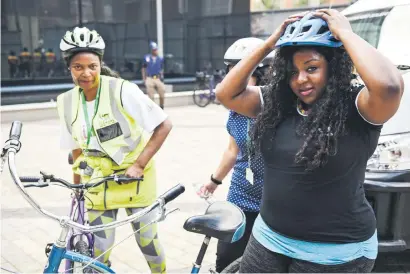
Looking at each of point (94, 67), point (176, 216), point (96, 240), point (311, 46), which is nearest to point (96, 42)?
point (94, 67)

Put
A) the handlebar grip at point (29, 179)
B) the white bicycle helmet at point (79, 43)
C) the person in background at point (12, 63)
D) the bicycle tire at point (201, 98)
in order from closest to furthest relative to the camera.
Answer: the handlebar grip at point (29, 179) → the white bicycle helmet at point (79, 43) → the bicycle tire at point (201, 98) → the person in background at point (12, 63)

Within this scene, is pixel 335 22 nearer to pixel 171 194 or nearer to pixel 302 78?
pixel 302 78

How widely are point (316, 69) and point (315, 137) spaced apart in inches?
10.4

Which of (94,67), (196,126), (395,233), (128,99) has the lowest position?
Result: (196,126)

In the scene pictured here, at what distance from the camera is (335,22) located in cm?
180

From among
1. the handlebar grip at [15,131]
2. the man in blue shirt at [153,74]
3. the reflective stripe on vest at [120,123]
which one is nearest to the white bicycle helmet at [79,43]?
the reflective stripe on vest at [120,123]

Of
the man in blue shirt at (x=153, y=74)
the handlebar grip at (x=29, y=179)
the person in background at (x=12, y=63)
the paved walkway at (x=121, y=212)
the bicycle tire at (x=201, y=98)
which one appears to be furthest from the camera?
the person in background at (x=12, y=63)

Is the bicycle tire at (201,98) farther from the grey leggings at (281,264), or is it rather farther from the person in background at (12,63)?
the grey leggings at (281,264)

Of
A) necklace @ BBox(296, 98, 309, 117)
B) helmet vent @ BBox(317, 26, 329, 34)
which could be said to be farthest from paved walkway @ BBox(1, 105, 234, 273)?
helmet vent @ BBox(317, 26, 329, 34)

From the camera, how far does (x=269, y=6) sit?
2044 cm

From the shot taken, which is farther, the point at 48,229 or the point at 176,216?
the point at 176,216

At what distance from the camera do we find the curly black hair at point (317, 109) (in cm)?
178

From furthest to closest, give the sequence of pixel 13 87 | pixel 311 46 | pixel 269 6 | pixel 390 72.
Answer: pixel 269 6 → pixel 13 87 → pixel 311 46 → pixel 390 72

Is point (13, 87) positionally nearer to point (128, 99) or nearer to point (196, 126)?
point (196, 126)
